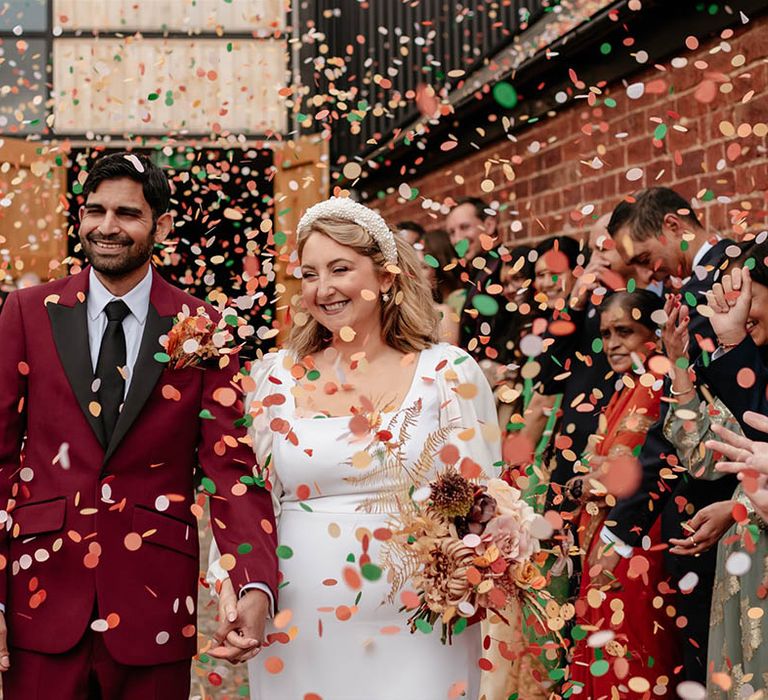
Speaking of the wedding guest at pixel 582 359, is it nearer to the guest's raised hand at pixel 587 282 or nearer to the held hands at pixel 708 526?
the guest's raised hand at pixel 587 282

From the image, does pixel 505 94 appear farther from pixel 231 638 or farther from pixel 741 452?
pixel 231 638

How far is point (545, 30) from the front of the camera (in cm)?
769

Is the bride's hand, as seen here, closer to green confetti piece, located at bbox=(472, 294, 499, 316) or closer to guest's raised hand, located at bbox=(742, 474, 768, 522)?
guest's raised hand, located at bbox=(742, 474, 768, 522)

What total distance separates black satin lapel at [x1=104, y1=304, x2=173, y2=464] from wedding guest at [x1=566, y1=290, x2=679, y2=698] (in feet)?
4.56

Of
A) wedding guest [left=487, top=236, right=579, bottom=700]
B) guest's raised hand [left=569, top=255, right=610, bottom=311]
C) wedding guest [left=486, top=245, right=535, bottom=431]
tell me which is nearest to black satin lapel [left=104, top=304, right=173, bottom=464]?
wedding guest [left=487, top=236, right=579, bottom=700]

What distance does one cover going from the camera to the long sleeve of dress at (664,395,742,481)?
325 cm

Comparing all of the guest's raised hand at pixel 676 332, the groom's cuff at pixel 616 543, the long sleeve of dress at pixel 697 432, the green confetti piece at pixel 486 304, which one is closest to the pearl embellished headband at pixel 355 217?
the guest's raised hand at pixel 676 332

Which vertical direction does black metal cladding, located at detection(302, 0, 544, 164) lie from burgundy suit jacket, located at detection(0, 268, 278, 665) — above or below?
above

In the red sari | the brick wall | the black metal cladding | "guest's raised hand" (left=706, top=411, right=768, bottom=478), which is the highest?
the black metal cladding

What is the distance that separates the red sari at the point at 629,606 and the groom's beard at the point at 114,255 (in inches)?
66.1

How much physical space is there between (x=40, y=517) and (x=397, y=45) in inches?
352

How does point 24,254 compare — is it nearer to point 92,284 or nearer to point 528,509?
point 92,284

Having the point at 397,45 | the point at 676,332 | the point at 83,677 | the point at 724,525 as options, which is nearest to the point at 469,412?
the point at 676,332

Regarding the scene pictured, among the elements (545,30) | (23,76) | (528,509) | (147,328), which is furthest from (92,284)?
(23,76)
